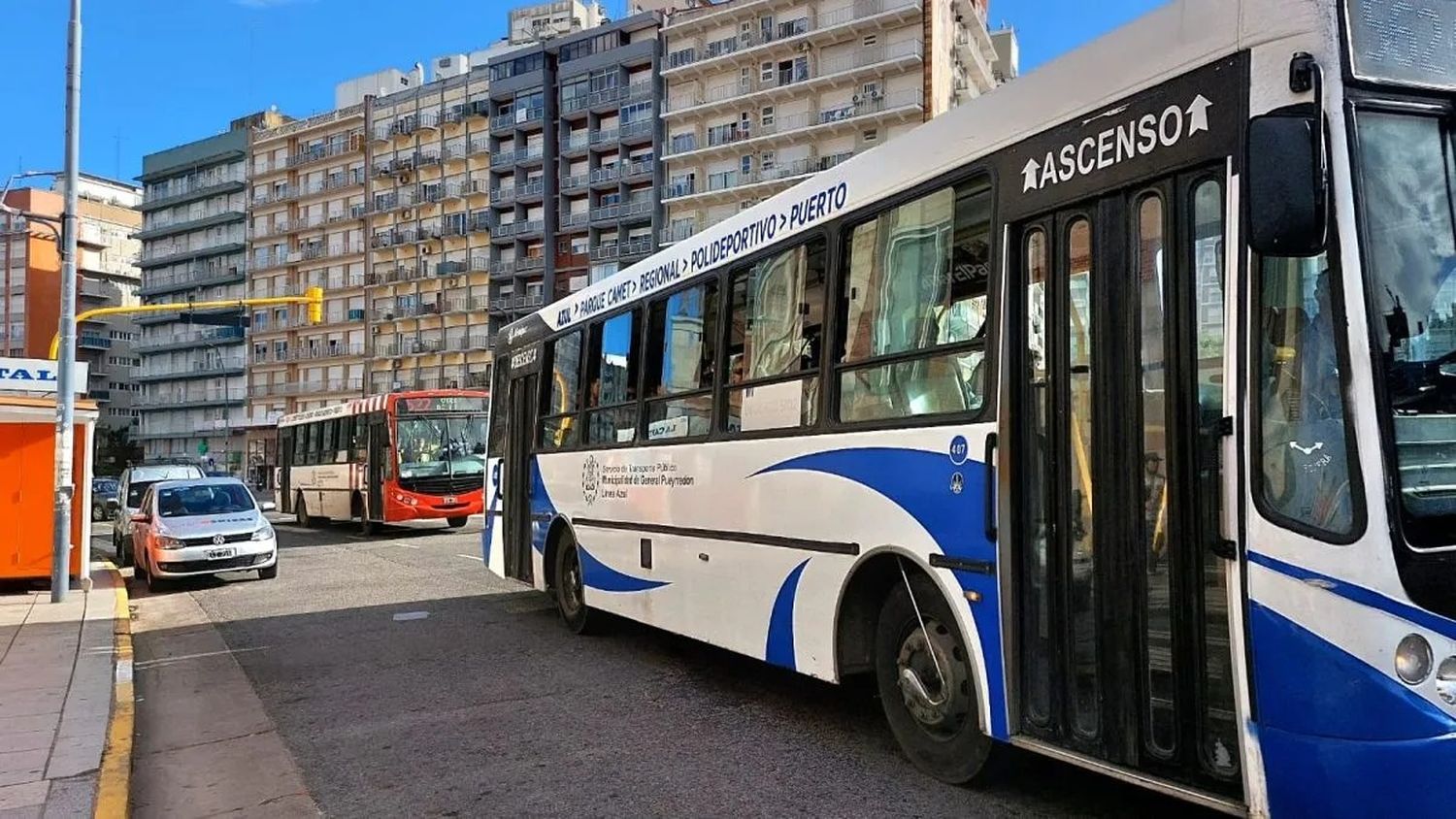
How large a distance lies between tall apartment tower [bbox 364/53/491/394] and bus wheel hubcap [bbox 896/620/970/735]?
78.7 meters

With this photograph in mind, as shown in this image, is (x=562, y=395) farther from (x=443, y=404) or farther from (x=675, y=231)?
(x=675, y=231)

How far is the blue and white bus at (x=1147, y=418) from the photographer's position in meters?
3.26

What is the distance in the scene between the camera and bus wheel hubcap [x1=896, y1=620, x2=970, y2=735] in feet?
16.2

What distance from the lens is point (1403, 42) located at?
137 inches

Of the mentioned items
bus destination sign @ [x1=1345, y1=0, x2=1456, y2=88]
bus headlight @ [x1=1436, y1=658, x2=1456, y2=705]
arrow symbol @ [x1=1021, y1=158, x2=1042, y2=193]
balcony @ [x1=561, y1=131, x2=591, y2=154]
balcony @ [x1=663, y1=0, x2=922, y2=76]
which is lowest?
bus headlight @ [x1=1436, y1=658, x2=1456, y2=705]

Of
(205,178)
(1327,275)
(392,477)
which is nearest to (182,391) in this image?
(205,178)

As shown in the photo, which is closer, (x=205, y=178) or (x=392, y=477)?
(x=392, y=477)

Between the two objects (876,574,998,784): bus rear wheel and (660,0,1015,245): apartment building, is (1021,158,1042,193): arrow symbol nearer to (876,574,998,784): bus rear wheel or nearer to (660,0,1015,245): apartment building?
(876,574,998,784): bus rear wheel

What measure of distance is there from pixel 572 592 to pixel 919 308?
5.79 meters

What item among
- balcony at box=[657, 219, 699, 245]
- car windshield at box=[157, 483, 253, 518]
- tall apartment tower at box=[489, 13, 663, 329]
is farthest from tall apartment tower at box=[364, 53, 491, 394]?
car windshield at box=[157, 483, 253, 518]

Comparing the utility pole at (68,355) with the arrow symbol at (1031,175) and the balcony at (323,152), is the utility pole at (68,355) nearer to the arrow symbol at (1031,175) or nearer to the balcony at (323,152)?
the arrow symbol at (1031,175)

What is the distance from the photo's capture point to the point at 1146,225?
13.4 feet

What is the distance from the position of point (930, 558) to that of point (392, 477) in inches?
814

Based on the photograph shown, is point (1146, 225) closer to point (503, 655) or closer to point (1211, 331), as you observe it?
point (1211, 331)
